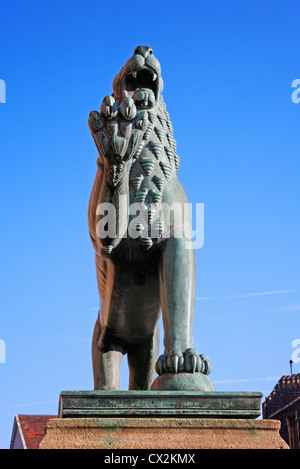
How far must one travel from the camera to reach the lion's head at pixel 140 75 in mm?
4508

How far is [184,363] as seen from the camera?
364 cm

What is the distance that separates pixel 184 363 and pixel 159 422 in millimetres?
448

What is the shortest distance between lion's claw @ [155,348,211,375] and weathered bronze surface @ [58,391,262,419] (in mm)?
236

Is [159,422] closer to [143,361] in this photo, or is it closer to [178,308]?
[178,308]

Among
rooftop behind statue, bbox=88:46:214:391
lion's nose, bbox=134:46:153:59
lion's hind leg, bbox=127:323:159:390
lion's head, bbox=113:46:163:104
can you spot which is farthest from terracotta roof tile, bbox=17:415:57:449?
lion's nose, bbox=134:46:153:59

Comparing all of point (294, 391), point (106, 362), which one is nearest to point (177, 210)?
point (106, 362)

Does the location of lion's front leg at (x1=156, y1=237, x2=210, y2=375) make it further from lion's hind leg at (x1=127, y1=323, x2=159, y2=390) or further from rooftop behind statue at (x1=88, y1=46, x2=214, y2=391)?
lion's hind leg at (x1=127, y1=323, x2=159, y2=390)

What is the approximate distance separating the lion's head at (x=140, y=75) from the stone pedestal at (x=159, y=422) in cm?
214

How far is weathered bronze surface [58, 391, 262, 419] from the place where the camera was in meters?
3.32

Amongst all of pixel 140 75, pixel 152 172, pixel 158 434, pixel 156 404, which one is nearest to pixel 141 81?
pixel 140 75
